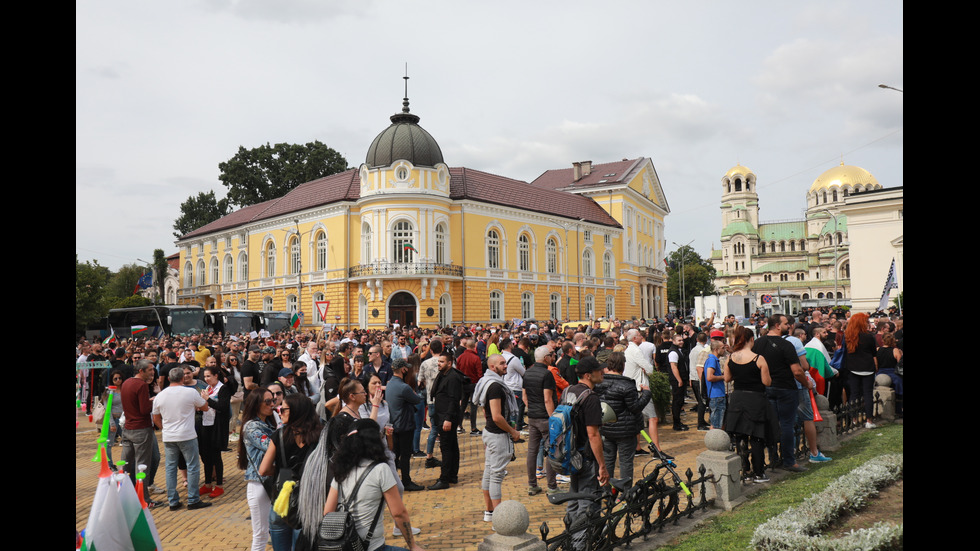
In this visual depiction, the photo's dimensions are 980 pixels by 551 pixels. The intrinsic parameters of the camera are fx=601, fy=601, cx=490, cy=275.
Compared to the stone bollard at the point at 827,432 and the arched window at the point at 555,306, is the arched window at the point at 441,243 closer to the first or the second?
the arched window at the point at 555,306

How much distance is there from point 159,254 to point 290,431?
244 ft

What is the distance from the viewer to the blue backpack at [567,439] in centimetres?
559

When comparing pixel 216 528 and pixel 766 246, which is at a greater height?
pixel 766 246

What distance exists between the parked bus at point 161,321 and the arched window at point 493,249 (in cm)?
1859

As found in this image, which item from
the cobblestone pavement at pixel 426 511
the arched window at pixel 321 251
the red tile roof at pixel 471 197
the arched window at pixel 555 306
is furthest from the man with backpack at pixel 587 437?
the arched window at pixel 555 306

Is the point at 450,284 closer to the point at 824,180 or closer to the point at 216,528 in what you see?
the point at 216,528

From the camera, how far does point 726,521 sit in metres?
6.25

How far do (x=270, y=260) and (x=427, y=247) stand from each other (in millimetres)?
17212

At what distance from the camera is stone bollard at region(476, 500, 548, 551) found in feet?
15.0

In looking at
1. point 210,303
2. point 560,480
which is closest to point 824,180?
point 210,303

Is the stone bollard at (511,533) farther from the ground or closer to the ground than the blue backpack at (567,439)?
closer to the ground

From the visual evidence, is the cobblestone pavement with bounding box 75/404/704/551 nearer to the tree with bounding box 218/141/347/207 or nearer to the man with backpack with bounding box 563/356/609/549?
the man with backpack with bounding box 563/356/609/549

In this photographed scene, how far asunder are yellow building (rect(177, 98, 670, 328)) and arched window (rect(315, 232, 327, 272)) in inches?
4.1
